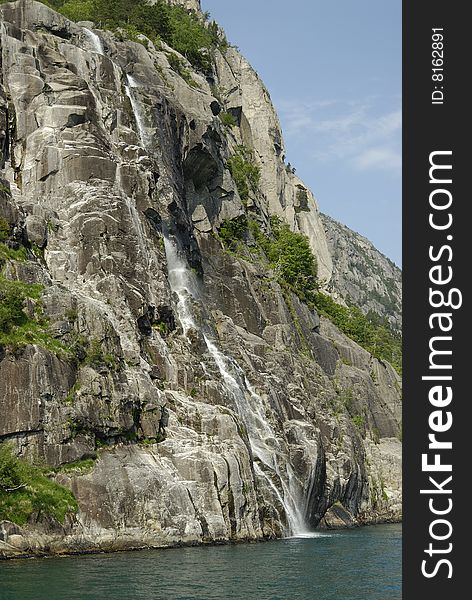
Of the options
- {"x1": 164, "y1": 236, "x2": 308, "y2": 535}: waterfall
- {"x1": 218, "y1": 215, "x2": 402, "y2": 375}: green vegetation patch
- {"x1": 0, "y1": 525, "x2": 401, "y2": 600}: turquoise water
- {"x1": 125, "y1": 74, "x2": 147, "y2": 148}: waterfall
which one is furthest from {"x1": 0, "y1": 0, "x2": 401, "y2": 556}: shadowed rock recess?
{"x1": 0, "y1": 525, "x2": 401, "y2": 600}: turquoise water

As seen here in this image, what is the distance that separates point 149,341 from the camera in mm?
61094

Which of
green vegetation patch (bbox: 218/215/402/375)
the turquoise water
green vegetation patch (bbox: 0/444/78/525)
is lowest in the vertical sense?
the turquoise water

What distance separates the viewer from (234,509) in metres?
52.9

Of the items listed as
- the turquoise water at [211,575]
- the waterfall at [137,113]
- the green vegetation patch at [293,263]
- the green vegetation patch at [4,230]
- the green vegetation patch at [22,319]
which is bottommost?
the turquoise water at [211,575]

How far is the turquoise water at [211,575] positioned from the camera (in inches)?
1272

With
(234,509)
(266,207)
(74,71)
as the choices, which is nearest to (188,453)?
(234,509)

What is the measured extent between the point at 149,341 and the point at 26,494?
1959 cm

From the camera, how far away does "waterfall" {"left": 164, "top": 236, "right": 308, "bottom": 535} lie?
62.9 meters

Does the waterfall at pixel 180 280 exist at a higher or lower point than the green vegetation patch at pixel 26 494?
higher

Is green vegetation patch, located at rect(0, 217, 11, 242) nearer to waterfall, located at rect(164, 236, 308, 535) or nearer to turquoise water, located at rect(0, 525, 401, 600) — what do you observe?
waterfall, located at rect(164, 236, 308, 535)

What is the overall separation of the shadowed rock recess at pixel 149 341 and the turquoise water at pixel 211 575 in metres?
3.41

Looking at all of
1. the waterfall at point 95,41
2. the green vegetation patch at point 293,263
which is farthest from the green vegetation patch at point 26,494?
the green vegetation patch at point 293,263

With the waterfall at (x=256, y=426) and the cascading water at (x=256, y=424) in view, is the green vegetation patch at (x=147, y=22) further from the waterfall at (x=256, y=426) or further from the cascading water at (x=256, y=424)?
the waterfall at (x=256, y=426)

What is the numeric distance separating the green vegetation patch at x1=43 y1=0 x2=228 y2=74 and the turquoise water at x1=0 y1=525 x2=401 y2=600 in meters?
66.8
